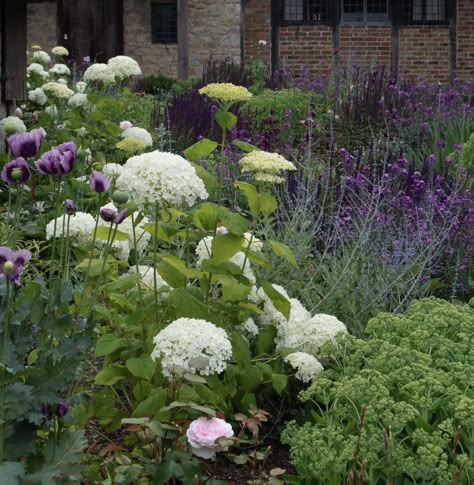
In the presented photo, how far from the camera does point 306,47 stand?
17609 mm

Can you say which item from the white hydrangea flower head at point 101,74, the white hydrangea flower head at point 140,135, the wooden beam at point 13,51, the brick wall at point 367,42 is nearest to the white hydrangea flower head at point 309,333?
the white hydrangea flower head at point 140,135

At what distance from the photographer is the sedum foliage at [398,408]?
281 cm

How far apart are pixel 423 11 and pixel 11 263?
16.6 metres

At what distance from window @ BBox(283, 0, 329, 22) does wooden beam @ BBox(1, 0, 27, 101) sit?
10.8 m

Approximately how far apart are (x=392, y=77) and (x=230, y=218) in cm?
809

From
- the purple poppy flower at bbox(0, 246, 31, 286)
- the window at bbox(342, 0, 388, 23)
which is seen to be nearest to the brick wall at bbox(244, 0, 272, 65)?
the window at bbox(342, 0, 388, 23)

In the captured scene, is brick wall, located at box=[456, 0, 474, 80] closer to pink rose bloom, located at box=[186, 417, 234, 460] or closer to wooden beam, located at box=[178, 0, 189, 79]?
wooden beam, located at box=[178, 0, 189, 79]

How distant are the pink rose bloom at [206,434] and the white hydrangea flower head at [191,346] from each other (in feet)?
0.67

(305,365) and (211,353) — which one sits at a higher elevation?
(211,353)

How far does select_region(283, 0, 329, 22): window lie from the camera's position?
17.7 meters

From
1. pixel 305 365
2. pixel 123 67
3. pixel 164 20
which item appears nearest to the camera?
pixel 305 365

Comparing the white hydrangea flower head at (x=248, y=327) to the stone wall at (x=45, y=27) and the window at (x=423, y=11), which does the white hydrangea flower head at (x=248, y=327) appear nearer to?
the window at (x=423, y=11)

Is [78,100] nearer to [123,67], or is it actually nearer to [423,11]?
[123,67]

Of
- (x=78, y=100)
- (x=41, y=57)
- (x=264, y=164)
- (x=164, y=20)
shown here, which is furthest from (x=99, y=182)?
(x=164, y=20)
